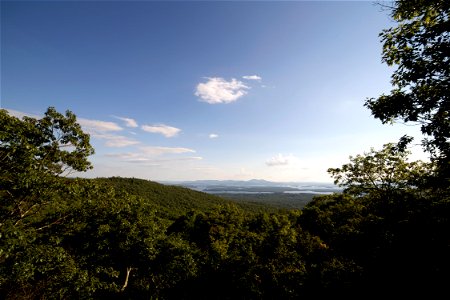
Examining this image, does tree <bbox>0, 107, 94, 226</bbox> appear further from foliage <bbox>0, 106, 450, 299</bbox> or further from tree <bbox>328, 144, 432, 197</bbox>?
tree <bbox>328, 144, 432, 197</bbox>

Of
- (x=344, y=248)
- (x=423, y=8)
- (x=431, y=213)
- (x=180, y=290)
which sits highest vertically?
(x=423, y=8)

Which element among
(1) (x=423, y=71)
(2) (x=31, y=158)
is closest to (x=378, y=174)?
(1) (x=423, y=71)

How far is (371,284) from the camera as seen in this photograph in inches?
440

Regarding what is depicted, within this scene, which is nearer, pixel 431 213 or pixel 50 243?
pixel 431 213

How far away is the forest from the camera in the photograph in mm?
7879

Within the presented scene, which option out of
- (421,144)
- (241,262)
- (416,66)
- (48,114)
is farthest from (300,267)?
(48,114)

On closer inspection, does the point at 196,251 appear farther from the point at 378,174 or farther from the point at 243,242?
the point at 378,174

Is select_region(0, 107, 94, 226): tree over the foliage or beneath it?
over

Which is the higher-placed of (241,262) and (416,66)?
(416,66)

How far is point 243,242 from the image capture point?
2417cm

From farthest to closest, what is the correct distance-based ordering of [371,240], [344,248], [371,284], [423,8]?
1. [344,248]
2. [371,240]
3. [371,284]
4. [423,8]

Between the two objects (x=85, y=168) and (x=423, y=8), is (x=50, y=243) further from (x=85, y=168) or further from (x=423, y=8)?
(x=423, y=8)

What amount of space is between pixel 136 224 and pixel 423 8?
751 inches

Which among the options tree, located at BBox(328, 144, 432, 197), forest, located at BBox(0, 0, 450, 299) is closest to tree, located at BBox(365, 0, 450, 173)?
forest, located at BBox(0, 0, 450, 299)
